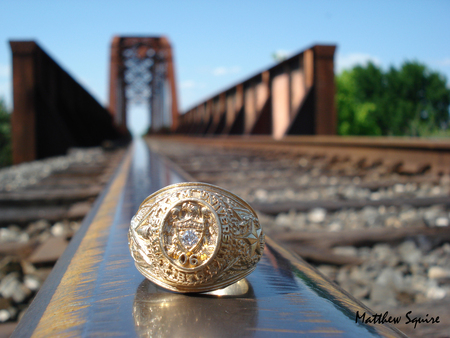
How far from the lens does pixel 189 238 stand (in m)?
0.67

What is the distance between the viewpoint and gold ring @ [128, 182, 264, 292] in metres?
0.64

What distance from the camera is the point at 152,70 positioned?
1743 inches

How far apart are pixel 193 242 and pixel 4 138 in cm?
1311

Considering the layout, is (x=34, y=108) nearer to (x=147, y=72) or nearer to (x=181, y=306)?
(x=181, y=306)

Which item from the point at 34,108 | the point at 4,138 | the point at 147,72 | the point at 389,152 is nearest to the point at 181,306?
the point at 389,152

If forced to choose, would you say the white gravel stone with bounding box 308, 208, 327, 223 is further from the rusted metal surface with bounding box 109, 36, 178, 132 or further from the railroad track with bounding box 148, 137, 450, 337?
the rusted metal surface with bounding box 109, 36, 178, 132

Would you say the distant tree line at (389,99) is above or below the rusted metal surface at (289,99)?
above

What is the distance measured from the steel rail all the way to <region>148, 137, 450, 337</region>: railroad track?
→ 43cm

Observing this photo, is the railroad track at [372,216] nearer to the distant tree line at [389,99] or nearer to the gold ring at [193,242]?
the gold ring at [193,242]

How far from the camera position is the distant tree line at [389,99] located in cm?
4844

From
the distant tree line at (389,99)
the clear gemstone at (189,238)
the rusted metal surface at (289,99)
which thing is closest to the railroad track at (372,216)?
the clear gemstone at (189,238)

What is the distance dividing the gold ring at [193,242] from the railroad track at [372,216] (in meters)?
0.51

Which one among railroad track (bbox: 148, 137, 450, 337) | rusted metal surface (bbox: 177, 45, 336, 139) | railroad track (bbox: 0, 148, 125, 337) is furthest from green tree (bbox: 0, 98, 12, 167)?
railroad track (bbox: 148, 137, 450, 337)

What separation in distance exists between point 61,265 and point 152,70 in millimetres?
45686
